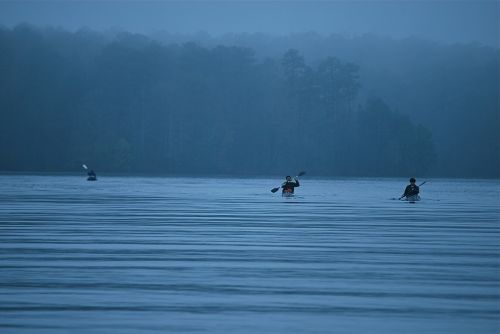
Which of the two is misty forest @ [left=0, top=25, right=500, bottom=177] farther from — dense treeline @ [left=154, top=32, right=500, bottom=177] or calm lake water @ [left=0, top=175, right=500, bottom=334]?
calm lake water @ [left=0, top=175, right=500, bottom=334]

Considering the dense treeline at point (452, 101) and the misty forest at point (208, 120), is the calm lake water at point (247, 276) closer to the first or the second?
the misty forest at point (208, 120)

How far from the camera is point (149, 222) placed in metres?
32.1

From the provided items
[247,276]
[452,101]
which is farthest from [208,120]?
[247,276]

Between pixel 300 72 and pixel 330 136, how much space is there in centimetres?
1026

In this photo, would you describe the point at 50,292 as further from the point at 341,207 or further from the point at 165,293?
the point at 341,207

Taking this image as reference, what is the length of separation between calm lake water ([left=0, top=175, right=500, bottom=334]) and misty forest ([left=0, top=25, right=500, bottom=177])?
4151 inches

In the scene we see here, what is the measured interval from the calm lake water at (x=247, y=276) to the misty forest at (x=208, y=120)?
105 metres

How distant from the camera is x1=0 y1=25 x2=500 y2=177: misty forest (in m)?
139

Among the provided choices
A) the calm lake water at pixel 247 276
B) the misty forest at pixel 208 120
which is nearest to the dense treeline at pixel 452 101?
the misty forest at pixel 208 120

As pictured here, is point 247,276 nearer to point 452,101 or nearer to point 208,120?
point 208,120

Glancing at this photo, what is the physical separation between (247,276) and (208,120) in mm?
130695

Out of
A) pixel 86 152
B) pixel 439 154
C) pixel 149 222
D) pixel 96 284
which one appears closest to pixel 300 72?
pixel 439 154

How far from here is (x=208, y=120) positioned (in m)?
148

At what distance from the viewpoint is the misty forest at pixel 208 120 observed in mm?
139250
